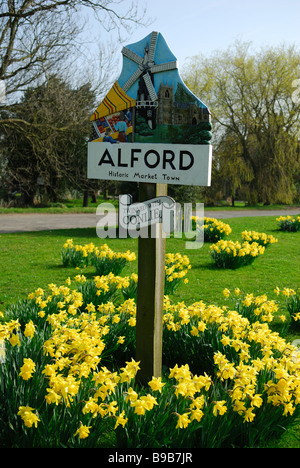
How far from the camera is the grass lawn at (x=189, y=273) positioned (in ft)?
20.1

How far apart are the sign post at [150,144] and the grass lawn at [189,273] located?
1.30 m

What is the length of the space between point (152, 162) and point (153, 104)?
0.37 meters

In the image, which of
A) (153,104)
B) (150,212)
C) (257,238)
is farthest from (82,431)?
(257,238)

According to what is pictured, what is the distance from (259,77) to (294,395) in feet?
90.6

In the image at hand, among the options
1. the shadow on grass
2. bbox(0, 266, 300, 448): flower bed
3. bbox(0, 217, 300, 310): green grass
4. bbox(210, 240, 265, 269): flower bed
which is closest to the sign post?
bbox(0, 266, 300, 448): flower bed

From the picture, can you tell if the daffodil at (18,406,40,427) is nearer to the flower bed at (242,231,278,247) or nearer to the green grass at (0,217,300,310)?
the green grass at (0,217,300,310)

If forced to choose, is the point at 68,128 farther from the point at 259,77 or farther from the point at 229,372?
the point at 259,77

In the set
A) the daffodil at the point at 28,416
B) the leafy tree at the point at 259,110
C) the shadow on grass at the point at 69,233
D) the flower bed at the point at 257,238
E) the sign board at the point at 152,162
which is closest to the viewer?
the daffodil at the point at 28,416

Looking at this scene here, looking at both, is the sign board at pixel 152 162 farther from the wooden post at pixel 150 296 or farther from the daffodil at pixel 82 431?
the daffodil at pixel 82 431

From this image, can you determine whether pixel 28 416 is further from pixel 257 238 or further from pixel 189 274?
pixel 257 238

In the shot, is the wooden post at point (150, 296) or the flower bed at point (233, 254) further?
the flower bed at point (233, 254)

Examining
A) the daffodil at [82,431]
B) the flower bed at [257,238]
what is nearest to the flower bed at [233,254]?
the flower bed at [257,238]

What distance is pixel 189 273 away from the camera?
747 centimetres

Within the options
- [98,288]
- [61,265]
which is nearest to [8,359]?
→ [98,288]
